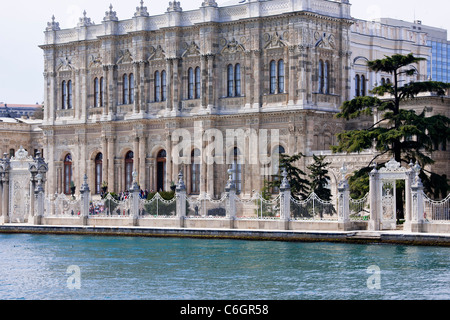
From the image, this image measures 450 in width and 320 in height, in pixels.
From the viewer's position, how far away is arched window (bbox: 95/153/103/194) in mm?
57688

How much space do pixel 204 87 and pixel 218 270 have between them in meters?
23.7

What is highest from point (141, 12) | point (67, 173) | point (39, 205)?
point (141, 12)

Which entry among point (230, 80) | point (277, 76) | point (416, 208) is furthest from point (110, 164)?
point (416, 208)

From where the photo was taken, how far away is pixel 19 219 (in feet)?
148

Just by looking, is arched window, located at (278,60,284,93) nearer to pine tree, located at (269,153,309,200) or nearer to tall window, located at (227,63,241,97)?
tall window, located at (227,63,241,97)

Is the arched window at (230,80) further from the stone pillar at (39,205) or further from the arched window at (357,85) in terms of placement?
the stone pillar at (39,205)

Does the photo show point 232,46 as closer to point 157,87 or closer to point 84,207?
point 157,87

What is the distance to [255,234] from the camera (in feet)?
123

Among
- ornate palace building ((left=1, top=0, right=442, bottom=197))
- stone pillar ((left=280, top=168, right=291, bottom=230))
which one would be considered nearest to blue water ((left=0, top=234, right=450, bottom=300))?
stone pillar ((left=280, top=168, right=291, bottom=230))

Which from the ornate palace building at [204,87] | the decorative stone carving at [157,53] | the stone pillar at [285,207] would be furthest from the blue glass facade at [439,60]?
the stone pillar at [285,207]

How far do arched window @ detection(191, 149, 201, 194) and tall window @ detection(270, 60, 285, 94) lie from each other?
18.1 ft
